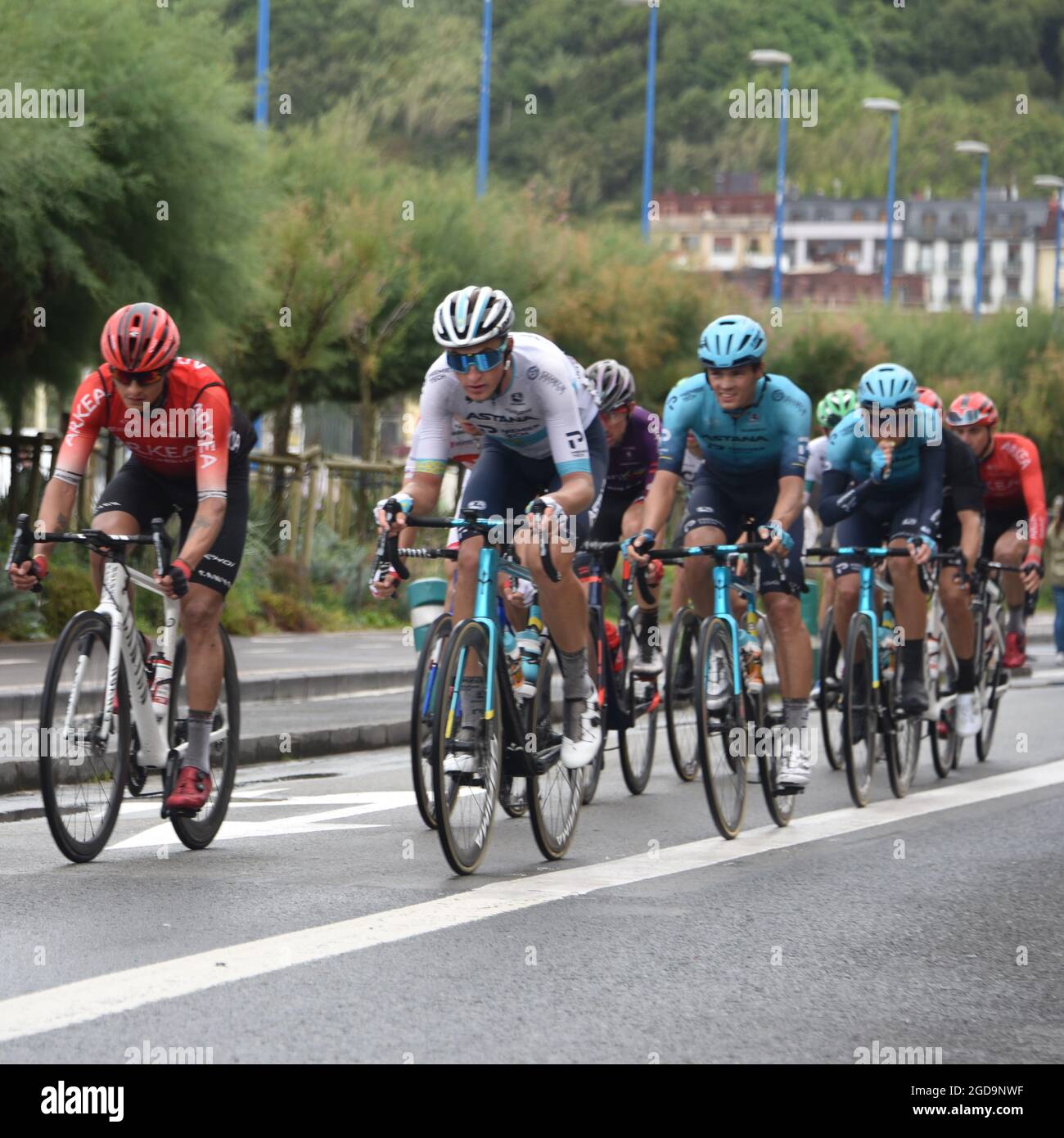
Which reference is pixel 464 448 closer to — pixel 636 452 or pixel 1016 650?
pixel 636 452

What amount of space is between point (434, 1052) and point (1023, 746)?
9.18 meters

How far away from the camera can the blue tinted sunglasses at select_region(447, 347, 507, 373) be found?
7746 millimetres

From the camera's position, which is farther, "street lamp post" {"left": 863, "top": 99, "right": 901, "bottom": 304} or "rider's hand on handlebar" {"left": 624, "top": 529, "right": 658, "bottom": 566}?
"street lamp post" {"left": 863, "top": 99, "right": 901, "bottom": 304}

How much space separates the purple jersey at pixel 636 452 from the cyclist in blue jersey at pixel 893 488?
3.05 ft


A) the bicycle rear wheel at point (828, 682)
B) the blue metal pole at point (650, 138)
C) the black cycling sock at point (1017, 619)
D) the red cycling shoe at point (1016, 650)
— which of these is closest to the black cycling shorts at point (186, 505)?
the bicycle rear wheel at point (828, 682)

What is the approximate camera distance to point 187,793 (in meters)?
8.02

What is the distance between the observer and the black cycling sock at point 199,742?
8117mm

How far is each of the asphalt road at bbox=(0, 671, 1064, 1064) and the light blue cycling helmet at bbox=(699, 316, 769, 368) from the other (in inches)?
75.6

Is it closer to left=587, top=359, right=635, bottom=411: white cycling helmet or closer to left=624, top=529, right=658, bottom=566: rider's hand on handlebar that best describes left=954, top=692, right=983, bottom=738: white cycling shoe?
left=587, top=359, right=635, bottom=411: white cycling helmet

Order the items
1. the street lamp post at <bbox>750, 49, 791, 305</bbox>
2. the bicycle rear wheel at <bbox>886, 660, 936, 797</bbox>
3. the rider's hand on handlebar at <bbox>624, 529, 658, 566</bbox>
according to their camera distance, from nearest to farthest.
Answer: the rider's hand on handlebar at <bbox>624, 529, 658, 566</bbox> → the bicycle rear wheel at <bbox>886, 660, 936, 797</bbox> → the street lamp post at <bbox>750, 49, 791, 305</bbox>

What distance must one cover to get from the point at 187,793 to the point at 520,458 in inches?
68.6

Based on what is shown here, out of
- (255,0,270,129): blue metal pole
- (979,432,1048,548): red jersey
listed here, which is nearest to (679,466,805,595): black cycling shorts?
(979,432,1048,548): red jersey

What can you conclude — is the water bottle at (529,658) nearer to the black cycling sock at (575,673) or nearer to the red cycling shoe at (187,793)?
the black cycling sock at (575,673)

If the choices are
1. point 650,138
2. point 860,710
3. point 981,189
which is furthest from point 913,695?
point 981,189
